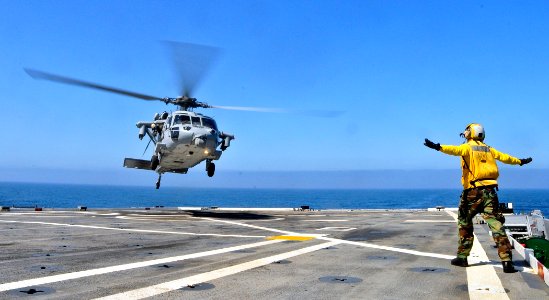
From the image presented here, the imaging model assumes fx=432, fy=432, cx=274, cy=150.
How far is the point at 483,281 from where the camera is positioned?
6.05 meters

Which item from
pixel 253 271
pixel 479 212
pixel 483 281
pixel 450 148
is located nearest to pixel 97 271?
pixel 253 271

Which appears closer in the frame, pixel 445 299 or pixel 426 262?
pixel 445 299

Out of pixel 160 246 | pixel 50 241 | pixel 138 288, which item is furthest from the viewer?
pixel 50 241

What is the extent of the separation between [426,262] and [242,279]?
3715 mm

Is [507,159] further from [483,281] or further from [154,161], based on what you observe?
[154,161]

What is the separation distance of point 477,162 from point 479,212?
34.1 inches

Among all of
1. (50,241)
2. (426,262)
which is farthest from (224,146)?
(426,262)

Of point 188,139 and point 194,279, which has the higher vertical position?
point 188,139

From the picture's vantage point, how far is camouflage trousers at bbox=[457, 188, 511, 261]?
23.3 feet

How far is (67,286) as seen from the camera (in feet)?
18.1

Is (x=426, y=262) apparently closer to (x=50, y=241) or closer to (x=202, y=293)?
(x=202, y=293)

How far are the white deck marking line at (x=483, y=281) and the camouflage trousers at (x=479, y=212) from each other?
0.38 metres

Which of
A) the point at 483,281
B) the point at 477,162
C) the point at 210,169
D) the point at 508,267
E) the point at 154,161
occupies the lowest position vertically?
the point at 483,281

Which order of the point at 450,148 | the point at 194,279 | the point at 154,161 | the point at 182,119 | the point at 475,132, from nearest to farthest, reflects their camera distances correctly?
the point at 194,279, the point at 450,148, the point at 475,132, the point at 182,119, the point at 154,161
